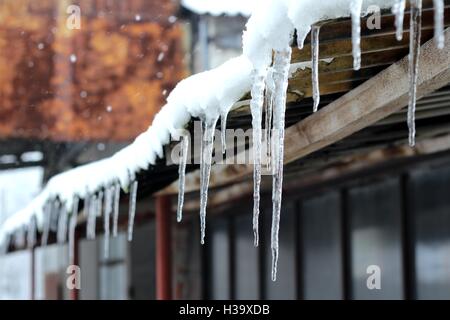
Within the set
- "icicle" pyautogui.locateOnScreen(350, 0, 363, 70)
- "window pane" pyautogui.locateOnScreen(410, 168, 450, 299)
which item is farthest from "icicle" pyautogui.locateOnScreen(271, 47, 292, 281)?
"window pane" pyautogui.locateOnScreen(410, 168, 450, 299)

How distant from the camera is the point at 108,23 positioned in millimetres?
14109

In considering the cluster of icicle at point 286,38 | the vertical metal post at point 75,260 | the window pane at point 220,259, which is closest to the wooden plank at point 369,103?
the cluster of icicle at point 286,38

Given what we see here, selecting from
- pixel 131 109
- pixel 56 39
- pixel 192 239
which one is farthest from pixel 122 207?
pixel 56 39

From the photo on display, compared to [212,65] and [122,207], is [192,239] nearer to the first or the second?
[122,207]

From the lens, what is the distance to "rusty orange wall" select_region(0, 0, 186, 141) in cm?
1336

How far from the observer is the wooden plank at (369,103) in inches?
156

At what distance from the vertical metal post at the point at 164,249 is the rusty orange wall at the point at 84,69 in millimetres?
5706

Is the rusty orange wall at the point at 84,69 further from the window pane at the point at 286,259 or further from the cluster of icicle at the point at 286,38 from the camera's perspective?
the cluster of icicle at the point at 286,38

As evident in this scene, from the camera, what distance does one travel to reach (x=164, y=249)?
301 inches

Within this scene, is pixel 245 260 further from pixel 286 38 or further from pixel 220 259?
pixel 286 38

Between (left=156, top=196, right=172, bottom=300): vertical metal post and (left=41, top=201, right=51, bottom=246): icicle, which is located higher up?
(left=41, top=201, right=51, bottom=246): icicle

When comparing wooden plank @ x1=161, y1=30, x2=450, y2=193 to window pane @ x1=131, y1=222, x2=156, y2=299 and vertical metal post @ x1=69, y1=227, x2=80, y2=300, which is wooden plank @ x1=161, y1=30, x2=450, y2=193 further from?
window pane @ x1=131, y1=222, x2=156, y2=299

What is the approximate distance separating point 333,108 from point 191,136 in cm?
80

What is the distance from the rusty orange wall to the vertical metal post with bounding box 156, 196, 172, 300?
5706 millimetres
